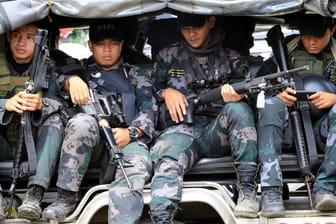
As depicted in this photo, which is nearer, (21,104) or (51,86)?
(21,104)

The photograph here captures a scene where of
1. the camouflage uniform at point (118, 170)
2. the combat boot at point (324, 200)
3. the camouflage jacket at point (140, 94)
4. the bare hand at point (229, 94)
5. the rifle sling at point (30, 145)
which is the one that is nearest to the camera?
the combat boot at point (324, 200)

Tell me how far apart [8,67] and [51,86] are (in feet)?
1.07

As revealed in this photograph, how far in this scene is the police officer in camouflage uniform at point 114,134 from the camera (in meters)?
4.54

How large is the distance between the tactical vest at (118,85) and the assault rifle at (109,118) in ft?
0.21

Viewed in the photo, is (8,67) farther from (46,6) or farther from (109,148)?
→ (109,148)

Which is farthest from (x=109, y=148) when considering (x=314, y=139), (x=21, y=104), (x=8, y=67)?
(x=314, y=139)

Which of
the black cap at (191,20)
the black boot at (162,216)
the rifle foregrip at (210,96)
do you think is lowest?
the black boot at (162,216)

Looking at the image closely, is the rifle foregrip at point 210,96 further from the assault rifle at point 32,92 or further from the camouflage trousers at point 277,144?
the assault rifle at point 32,92

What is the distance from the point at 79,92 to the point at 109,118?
26 cm

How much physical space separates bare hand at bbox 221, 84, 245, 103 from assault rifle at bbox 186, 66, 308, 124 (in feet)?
0.09

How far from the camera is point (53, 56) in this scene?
5383 millimetres

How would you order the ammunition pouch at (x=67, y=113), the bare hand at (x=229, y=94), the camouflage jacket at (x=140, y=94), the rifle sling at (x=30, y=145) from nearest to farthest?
the rifle sling at (x=30, y=145) < the bare hand at (x=229, y=94) < the ammunition pouch at (x=67, y=113) < the camouflage jacket at (x=140, y=94)

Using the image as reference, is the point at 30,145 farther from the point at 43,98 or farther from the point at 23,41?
the point at 23,41

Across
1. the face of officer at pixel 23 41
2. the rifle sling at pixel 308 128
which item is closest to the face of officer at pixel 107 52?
the face of officer at pixel 23 41
